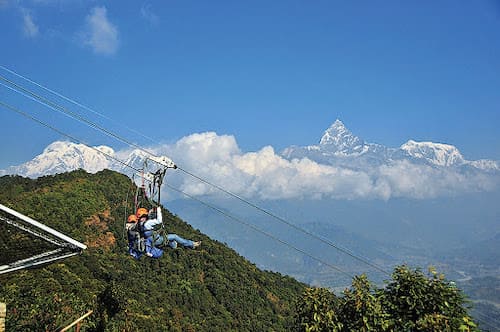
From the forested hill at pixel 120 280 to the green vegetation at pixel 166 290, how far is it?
16cm

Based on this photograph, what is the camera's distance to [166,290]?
6488 centimetres

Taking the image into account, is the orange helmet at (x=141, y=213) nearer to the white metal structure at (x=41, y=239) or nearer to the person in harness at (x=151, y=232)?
the person in harness at (x=151, y=232)

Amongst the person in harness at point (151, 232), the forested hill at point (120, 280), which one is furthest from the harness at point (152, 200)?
the forested hill at point (120, 280)

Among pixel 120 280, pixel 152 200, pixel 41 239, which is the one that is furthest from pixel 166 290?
pixel 41 239

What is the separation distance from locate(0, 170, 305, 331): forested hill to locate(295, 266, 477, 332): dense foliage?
21.7 m

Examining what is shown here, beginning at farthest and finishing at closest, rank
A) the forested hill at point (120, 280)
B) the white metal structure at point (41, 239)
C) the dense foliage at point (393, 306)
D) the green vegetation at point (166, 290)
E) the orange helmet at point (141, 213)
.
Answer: the forested hill at point (120, 280)
the orange helmet at point (141, 213)
the green vegetation at point (166, 290)
the dense foliage at point (393, 306)
the white metal structure at point (41, 239)

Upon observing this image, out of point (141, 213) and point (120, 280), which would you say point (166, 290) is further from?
point (141, 213)

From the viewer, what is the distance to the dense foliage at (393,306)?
17.2m

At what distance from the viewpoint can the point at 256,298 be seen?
Result: 74.7 metres

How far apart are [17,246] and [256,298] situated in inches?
2568

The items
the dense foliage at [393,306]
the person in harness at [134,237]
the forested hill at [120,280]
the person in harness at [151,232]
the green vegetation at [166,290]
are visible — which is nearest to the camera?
the dense foliage at [393,306]

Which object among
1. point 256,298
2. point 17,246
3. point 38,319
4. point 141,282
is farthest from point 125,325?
point 256,298

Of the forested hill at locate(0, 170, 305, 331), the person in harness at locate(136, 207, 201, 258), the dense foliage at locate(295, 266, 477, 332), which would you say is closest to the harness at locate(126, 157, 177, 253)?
the person in harness at locate(136, 207, 201, 258)

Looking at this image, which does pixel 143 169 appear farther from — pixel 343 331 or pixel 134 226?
pixel 343 331
